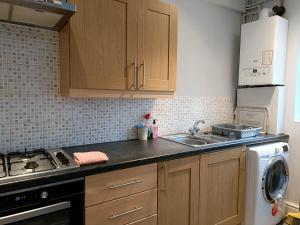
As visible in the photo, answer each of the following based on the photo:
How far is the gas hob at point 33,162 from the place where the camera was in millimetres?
1136

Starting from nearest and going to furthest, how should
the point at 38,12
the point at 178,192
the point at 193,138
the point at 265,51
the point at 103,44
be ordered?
the point at 38,12
the point at 103,44
the point at 178,192
the point at 193,138
the point at 265,51

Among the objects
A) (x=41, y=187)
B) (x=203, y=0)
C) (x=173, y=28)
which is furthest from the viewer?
(x=203, y=0)

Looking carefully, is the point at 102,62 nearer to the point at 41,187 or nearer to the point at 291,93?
the point at 41,187

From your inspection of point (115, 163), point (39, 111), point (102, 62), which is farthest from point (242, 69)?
point (39, 111)

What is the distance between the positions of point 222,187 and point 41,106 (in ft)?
5.29

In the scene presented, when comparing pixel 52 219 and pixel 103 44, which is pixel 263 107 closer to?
pixel 103 44

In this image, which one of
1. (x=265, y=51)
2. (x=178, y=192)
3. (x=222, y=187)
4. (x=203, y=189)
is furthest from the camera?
(x=265, y=51)

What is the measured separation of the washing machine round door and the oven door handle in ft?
5.77

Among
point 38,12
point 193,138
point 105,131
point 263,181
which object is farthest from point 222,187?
point 38,12

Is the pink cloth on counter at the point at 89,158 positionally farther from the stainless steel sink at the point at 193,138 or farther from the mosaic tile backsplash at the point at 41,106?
the stainless steel sink at the point at 193,138

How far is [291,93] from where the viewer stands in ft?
8.14

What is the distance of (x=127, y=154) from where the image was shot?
1.52 meters

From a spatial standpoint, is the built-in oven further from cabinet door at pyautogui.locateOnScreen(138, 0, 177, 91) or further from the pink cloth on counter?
cabinet door at pyautogui.locateOnScreen(138, 0, 177, 91)

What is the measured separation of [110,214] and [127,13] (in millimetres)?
1327
